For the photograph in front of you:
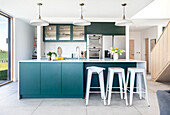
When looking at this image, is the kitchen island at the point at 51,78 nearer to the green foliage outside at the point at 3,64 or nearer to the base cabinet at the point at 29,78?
the base cabinet at the point at 29,78

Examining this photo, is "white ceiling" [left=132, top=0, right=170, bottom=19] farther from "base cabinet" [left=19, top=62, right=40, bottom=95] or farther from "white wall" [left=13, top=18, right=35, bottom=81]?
"white wall" [left=13, top=18, right=35, bottom=81]

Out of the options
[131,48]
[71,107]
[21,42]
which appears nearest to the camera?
[71,107]

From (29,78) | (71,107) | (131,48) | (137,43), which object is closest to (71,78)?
(71,107)

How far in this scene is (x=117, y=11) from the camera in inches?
199

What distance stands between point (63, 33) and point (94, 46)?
153 centimetres

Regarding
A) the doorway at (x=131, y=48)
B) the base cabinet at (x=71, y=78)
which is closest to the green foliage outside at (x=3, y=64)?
the base cabinet at (x=71, y=78)

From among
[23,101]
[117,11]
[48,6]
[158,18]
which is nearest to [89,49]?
[117,11]

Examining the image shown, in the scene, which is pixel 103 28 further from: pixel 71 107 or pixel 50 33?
pixel 71 107

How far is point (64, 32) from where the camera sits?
658cm

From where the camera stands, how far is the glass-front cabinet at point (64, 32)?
21.5ft

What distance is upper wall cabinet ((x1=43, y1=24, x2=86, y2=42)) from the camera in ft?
21.3

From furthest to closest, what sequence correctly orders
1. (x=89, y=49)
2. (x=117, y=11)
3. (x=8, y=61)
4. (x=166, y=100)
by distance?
(x=89, y=49), (x=8, y=61), (x=117, y=11), (x=166, y=100)

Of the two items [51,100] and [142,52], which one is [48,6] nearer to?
[51,100]

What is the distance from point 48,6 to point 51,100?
2.83m
